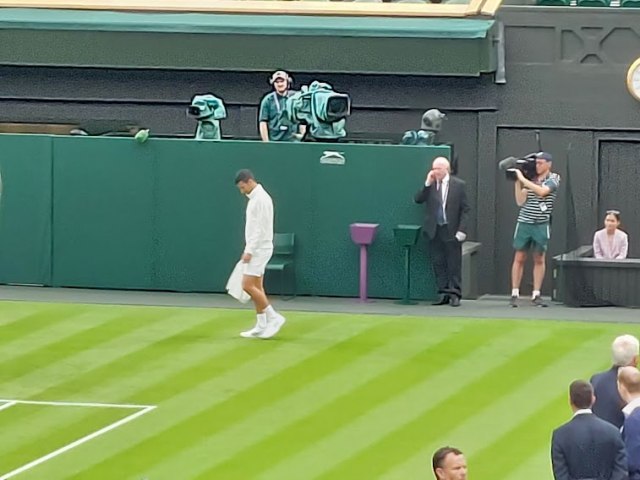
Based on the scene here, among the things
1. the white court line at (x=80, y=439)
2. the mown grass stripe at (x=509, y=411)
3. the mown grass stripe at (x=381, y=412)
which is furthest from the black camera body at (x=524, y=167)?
the white court line at (x=80, y=439)

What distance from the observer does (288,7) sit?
27359mm

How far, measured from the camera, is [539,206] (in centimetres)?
2366

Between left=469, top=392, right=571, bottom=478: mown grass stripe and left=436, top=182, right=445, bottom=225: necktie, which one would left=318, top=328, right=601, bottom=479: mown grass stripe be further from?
left=436, top=182, right=445, bottom=225: necktie

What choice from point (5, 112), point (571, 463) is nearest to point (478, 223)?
point (5, 112)

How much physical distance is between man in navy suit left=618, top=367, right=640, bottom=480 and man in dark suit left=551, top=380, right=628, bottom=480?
39 centimetres

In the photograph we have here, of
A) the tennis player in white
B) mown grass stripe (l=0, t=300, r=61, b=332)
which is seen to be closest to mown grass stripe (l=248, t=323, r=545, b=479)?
the tennis player in white

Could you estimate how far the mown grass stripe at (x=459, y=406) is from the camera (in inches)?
607

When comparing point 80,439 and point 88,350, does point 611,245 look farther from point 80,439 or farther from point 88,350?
point 80,439

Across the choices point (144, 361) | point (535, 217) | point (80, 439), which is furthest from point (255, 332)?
point (80, 439)

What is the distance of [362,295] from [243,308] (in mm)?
1740

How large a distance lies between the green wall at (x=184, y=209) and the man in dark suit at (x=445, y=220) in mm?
371

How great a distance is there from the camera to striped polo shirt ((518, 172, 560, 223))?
77.5 ft

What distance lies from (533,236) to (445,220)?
1.20m

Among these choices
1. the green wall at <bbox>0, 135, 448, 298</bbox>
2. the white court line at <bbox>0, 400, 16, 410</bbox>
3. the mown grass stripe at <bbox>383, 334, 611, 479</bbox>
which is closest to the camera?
the mown grass stripe at <bbox>383, 334, 611, 479</bbox>
